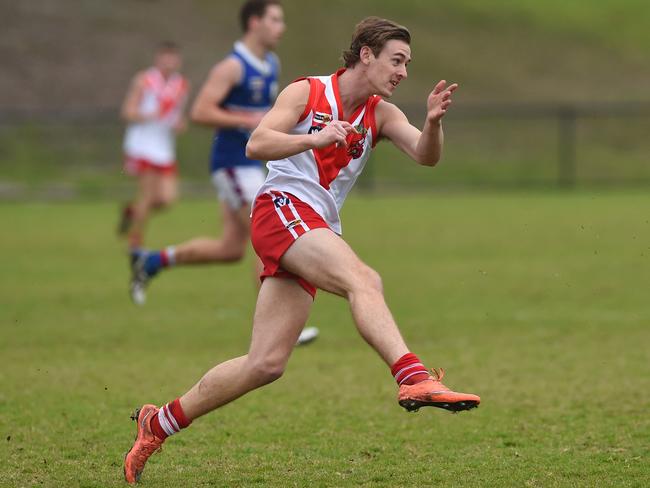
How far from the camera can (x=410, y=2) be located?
46.1 m

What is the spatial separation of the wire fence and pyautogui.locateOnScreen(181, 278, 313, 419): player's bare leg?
2206 cm

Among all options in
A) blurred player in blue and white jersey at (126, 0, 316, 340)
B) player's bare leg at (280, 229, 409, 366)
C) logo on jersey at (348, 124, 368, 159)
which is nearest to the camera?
player's bare leg at (280, 229, 409, 366)

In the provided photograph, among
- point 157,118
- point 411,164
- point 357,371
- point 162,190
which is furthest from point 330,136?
point 411,164

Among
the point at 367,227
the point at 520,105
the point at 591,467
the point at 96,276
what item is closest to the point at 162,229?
the point at 367,227

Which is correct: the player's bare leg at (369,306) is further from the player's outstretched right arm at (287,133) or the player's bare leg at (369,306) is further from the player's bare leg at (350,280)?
the player's outstretched right arm at (287,133)

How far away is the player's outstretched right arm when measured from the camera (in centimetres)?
523

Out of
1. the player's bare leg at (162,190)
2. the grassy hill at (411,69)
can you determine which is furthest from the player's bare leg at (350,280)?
the grassy hill at (411,69)

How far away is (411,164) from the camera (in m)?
31.5

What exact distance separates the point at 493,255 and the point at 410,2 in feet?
105

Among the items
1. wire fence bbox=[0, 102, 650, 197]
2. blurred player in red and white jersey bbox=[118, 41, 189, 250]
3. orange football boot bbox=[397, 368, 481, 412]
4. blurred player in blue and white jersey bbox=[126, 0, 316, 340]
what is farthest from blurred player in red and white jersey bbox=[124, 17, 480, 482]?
wire fence bbox=[0, 102, 650, 197]

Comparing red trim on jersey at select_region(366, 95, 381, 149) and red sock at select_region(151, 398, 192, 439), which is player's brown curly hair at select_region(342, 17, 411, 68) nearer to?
red trim on jersey at select_region(366, 95, 381, 149)

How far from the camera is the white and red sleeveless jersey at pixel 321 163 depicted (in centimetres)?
563

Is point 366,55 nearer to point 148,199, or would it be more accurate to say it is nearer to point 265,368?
point 265,368

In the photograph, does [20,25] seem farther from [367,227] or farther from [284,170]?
[284,170]
